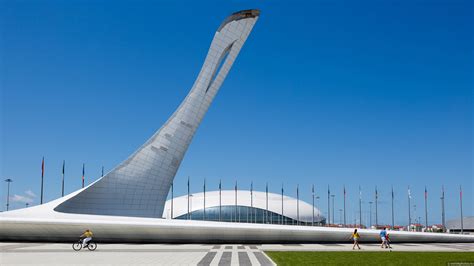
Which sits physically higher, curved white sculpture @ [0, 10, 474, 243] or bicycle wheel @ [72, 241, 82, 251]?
curved white sculpture @ [0, 10, 474, 243]

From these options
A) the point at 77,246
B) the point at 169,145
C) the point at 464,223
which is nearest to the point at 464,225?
the point at 464,223

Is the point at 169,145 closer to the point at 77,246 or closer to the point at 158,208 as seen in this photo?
the point at 158,208

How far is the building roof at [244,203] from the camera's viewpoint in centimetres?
7635

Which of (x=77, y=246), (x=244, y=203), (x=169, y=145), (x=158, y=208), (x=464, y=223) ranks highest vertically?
(x=169, y=145)

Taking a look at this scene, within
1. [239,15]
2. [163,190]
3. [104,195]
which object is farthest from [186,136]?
[239,15]

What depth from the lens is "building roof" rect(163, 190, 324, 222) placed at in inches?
3006

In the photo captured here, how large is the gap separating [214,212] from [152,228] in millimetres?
47730

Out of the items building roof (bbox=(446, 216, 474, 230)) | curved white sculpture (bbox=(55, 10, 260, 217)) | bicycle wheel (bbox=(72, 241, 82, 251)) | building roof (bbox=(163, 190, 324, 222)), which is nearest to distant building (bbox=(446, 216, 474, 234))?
building roof (bbox=(446, 216, 474, 230))

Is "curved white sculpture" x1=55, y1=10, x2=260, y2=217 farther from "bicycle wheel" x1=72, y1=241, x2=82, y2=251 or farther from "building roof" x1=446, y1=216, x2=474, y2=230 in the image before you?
"building roof" x1=446, y1=216, x2=474, y2=230

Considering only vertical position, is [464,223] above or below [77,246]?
below

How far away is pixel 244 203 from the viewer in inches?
2985

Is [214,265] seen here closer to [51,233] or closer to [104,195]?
[51,233]

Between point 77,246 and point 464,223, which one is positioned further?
point 464,223

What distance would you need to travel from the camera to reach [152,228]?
27.6 meters
